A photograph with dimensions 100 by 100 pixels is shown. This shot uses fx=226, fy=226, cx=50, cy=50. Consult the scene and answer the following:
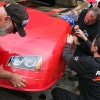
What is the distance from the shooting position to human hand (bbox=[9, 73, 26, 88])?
2.57 meters

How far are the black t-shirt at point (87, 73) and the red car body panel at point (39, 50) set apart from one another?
0.64ft

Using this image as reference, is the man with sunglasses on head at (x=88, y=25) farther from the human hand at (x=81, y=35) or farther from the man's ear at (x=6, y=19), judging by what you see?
the man's ear at (x=6, y=19)

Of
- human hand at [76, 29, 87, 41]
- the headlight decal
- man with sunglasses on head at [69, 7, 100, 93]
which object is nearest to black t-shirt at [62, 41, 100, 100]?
the headlight decal

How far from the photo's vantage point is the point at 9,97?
3443 millimetres

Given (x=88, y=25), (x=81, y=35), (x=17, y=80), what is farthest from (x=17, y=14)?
(x=88, y=25)

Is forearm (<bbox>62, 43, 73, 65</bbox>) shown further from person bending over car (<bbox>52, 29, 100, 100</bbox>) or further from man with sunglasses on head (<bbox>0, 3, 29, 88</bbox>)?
man with sunglasses on head (<bbox>0, 3, 29, 88</bbox>)

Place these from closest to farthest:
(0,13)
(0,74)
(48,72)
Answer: (0,13)
(0,74)
(48,72)

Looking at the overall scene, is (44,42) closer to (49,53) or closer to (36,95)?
(49,53)

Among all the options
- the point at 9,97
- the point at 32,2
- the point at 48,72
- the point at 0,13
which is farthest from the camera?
the point at 32,2

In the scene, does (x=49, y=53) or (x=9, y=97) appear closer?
(x=49, y=53)

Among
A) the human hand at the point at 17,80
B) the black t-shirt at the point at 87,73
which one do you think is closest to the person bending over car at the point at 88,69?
the black t-shirt at the point at 87,73

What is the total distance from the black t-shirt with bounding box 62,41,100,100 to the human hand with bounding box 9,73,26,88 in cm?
62

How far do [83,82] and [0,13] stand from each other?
4.33ft

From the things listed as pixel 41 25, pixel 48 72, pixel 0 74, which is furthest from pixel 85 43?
pixel 0 74
